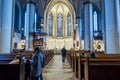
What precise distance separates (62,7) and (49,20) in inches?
184

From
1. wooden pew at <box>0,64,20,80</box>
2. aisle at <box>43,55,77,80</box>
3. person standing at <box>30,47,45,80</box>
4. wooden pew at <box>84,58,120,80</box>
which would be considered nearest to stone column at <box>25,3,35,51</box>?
aisle at <box>43,55,77,80</box>

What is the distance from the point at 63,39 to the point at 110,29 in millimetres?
30858

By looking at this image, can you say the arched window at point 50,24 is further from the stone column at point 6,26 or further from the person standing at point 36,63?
the person standing at point 36,63

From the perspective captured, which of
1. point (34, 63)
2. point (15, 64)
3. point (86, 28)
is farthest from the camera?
point (86, 28)

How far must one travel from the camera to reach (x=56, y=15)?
43.8 metres

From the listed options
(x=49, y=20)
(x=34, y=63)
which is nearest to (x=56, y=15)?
(x=49, y=20)

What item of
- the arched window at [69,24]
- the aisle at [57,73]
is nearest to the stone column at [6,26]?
the aisle at [57,73]

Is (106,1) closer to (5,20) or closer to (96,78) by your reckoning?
(5,20)

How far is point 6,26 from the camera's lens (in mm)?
11156

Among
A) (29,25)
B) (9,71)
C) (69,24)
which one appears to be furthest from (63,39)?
(9,71)

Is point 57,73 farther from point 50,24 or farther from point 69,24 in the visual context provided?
point 69,24

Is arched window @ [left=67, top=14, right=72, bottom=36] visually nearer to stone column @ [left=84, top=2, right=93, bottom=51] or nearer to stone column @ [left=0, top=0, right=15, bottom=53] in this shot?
stone column @ [left=84, top=2, right=93, bottom=51]

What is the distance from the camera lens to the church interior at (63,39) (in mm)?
4844

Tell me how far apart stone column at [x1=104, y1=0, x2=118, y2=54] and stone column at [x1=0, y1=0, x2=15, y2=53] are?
20.7 feet
